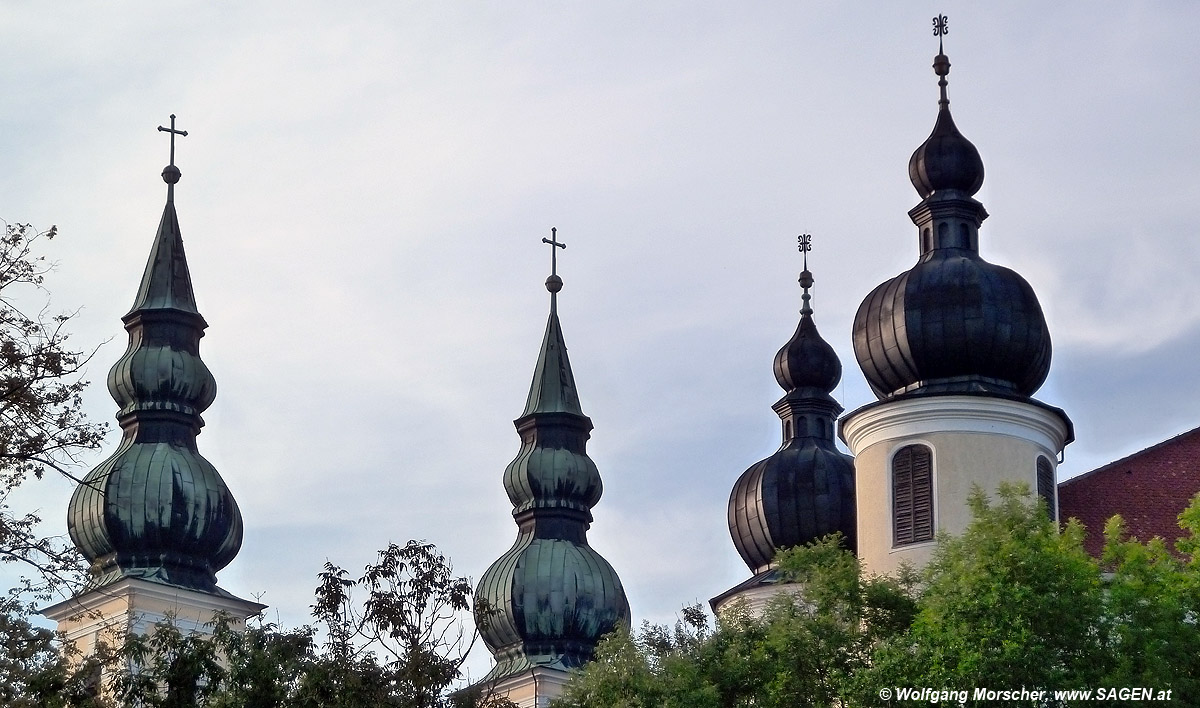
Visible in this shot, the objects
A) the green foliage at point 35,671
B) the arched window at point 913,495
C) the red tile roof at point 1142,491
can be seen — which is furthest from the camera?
the arched window at point 913,495

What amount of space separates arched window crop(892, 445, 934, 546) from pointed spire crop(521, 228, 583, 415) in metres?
19.4

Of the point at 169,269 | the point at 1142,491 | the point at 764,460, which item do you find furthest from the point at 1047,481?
the point at 169,269

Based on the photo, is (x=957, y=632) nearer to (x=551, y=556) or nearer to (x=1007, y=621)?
(x=1007, y=621)

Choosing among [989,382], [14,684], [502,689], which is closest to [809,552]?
[989,382]

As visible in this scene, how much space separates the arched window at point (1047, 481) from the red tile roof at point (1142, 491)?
31 centimetres

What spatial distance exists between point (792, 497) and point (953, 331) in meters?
8.98

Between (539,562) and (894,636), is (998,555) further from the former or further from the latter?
(539,562)

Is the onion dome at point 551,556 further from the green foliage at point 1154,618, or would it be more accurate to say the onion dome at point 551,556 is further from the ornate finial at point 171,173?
the green foliage at point 1154,618

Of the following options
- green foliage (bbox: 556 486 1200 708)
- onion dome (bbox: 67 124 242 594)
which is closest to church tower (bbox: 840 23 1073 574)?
green foliage (bbox: 556 486 1200 708)

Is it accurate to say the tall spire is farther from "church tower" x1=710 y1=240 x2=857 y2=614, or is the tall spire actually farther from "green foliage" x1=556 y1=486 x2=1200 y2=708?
"green foliage" x1=556 y1=486 x2=1200 y2=708

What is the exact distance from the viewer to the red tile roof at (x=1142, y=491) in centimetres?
3862

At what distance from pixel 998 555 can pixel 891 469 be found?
11.2 metres

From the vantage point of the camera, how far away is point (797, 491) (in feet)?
162

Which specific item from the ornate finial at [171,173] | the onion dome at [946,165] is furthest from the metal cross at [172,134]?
the onion dome at [946,165]
